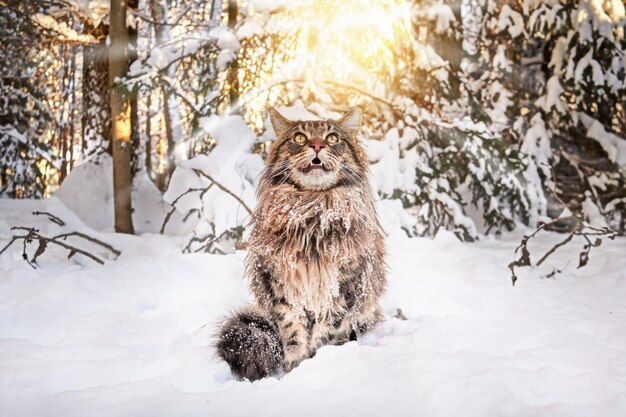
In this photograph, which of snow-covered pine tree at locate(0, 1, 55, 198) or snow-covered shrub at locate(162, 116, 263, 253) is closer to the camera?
snow-covered shrub at locate(162, 116, 263, 253)

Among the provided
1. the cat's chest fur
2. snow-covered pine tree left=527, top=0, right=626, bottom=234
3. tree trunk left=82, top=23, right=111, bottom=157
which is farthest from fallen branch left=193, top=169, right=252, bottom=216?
snow-covered pine tree left=527, top=0, right=626, bottom=234

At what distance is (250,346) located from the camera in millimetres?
2529

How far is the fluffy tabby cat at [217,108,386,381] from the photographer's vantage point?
2.83 meters

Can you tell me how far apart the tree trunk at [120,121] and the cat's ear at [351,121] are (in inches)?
132

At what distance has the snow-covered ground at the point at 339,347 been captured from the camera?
190 centimetres

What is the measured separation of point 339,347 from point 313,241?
657mm

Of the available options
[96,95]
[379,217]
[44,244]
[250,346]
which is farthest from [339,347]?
[96,95]

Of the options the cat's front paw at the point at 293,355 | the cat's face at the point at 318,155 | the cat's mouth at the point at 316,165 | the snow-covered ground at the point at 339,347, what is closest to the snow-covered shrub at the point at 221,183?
the snow-covered ground at the point at 339,347

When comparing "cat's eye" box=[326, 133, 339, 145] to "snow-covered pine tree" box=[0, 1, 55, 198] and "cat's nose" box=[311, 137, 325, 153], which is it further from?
"snow-covered pine tree" box=[0, 1, 55, 198]

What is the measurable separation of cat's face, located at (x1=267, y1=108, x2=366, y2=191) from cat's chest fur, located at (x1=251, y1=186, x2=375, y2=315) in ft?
0.26

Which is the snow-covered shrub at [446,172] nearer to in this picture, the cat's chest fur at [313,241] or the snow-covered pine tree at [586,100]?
the snow-covered pine tree at [586,100]

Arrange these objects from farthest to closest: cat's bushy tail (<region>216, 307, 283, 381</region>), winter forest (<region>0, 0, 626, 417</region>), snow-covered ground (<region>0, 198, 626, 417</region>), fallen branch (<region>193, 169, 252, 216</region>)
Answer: fallen branch (<region>193, 169, 252, 216</region>), cat's bushy tail (<region>216, 307, 283, 381</region>), winter forest (<region>0, 0, 626, 417</region>), snow-covered ground (<region>0, 198, 626, 417</region>)

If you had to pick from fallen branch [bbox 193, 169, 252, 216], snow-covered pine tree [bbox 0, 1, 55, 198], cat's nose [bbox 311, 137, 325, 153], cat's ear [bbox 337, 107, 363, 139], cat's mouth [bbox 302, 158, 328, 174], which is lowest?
snow-covered pine tree [bbox 0, 1, 55, 198]

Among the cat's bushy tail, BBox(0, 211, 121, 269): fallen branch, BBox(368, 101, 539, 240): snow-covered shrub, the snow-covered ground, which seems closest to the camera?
the snow-covered ground
